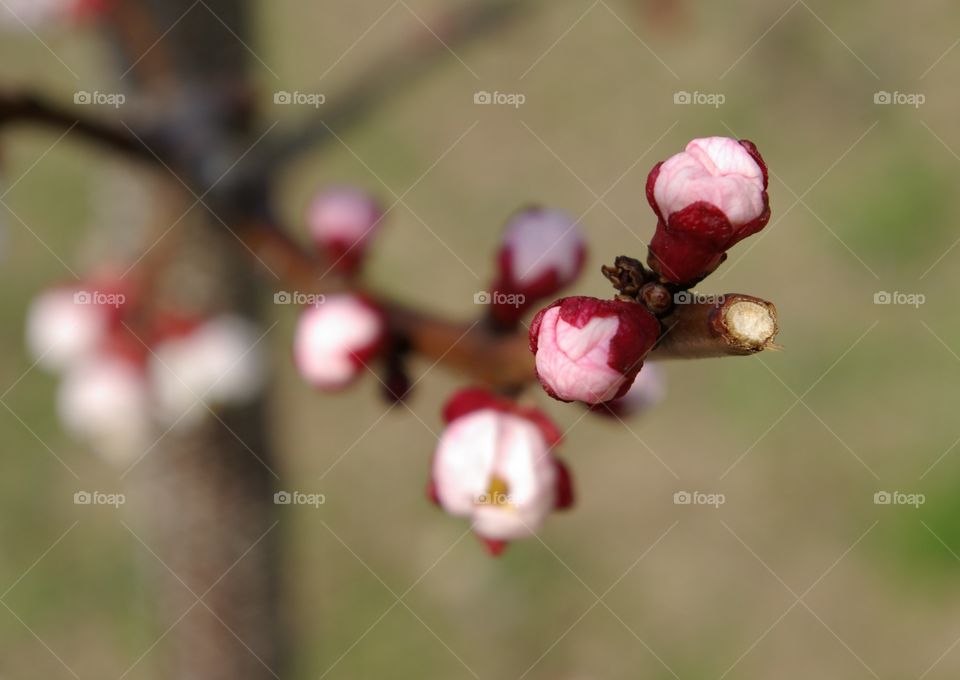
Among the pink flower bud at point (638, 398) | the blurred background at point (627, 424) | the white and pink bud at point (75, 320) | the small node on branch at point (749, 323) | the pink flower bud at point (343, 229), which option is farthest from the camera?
the blurred background at point (627, 424)

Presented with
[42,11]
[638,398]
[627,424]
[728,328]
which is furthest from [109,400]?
[627,424]

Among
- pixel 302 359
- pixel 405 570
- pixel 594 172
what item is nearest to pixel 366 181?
pixel 594 172

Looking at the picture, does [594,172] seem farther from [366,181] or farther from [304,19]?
[304,19]

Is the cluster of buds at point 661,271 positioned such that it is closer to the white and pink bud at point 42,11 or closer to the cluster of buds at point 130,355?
the cluster of buds at point 130,355

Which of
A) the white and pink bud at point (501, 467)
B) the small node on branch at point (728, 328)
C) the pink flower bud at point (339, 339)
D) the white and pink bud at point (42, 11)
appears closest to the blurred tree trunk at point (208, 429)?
the white and pink bud at point (42, 11)

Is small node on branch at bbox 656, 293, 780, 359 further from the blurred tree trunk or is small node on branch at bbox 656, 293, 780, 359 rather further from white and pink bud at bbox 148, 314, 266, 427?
white and pink bud at bbox 148, 314, 266, 427
